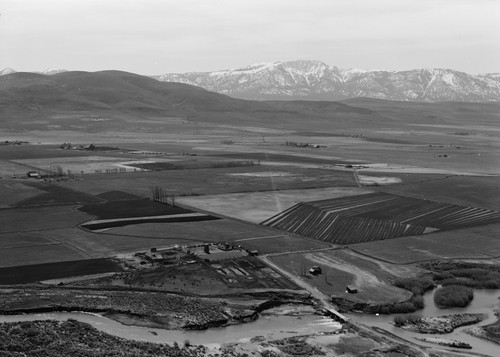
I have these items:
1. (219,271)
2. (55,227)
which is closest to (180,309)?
(219,271)

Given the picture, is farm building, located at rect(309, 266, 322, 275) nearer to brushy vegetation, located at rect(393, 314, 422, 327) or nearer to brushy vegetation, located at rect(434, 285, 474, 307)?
brushy vegetation, located at rect(434, 285, 474, 307)

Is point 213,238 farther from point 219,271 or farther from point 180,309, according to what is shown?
point 180,309

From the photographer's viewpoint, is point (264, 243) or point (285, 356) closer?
point (285, 356)

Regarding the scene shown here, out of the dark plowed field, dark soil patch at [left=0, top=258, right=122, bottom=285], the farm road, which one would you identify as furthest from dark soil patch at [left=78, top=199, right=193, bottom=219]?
the farm road

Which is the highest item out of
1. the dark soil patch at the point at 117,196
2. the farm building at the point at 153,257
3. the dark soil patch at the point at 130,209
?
the dark soil patch at the point at 117,196

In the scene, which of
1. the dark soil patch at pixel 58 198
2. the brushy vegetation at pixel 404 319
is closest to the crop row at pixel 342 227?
the brushy vegetation at pixel 404 319

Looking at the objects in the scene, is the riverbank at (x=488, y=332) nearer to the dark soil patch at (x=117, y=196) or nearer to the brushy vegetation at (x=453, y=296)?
the brushy vegetation at (x=453, y=296)

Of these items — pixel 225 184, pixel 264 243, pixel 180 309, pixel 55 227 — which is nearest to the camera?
pixel 180 309

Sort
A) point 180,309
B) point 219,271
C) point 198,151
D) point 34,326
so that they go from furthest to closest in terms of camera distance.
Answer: point 198,151, point 219,271, point 180,309, point 34,326

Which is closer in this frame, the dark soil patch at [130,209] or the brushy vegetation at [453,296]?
the brushy vegetation at [453,296]
